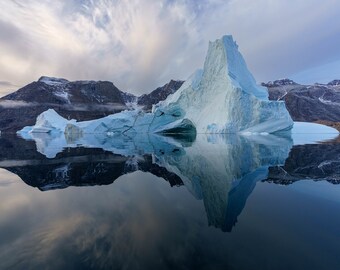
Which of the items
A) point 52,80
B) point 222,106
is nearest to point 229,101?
point 222,106

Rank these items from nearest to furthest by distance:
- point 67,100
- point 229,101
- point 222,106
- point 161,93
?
1. point 229,101
2. point 222,106
3. point 67,100
4. point 161,93

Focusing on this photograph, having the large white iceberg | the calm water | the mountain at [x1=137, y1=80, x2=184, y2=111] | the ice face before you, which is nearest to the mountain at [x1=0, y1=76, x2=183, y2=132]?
the mountain at [x1=137, y1=80, x2=184, y2=111]

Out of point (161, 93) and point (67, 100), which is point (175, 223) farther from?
point (161, 93)

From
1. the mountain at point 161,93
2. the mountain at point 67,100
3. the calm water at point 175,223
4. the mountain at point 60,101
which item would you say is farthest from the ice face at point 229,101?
the mountain at point 161,93

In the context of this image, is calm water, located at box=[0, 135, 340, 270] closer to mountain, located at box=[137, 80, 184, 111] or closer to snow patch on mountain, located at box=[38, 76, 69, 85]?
mountain, located at box=[137, 80, 184, 111]

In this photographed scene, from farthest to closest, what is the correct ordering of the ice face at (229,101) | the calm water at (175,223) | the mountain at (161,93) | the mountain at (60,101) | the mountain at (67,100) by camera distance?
the mountain at (161,93) < the mountain at (67,100) < the mountain at (60,101) < the ice face at (229,101) < the calm water at (175,223)

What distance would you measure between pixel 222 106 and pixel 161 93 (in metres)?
121

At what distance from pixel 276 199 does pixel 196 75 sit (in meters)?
29.1

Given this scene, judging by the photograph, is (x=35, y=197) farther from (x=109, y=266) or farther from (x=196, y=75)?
(x=196, y=75)

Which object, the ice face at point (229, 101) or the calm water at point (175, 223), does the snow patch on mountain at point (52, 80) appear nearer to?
the ice face at point (229, 101)

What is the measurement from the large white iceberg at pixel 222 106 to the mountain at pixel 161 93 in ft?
343

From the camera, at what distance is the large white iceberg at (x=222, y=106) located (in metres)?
23.6

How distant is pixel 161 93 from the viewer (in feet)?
473

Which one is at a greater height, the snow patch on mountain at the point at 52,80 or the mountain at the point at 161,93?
the snow patch on mountain at the point at 52,80
